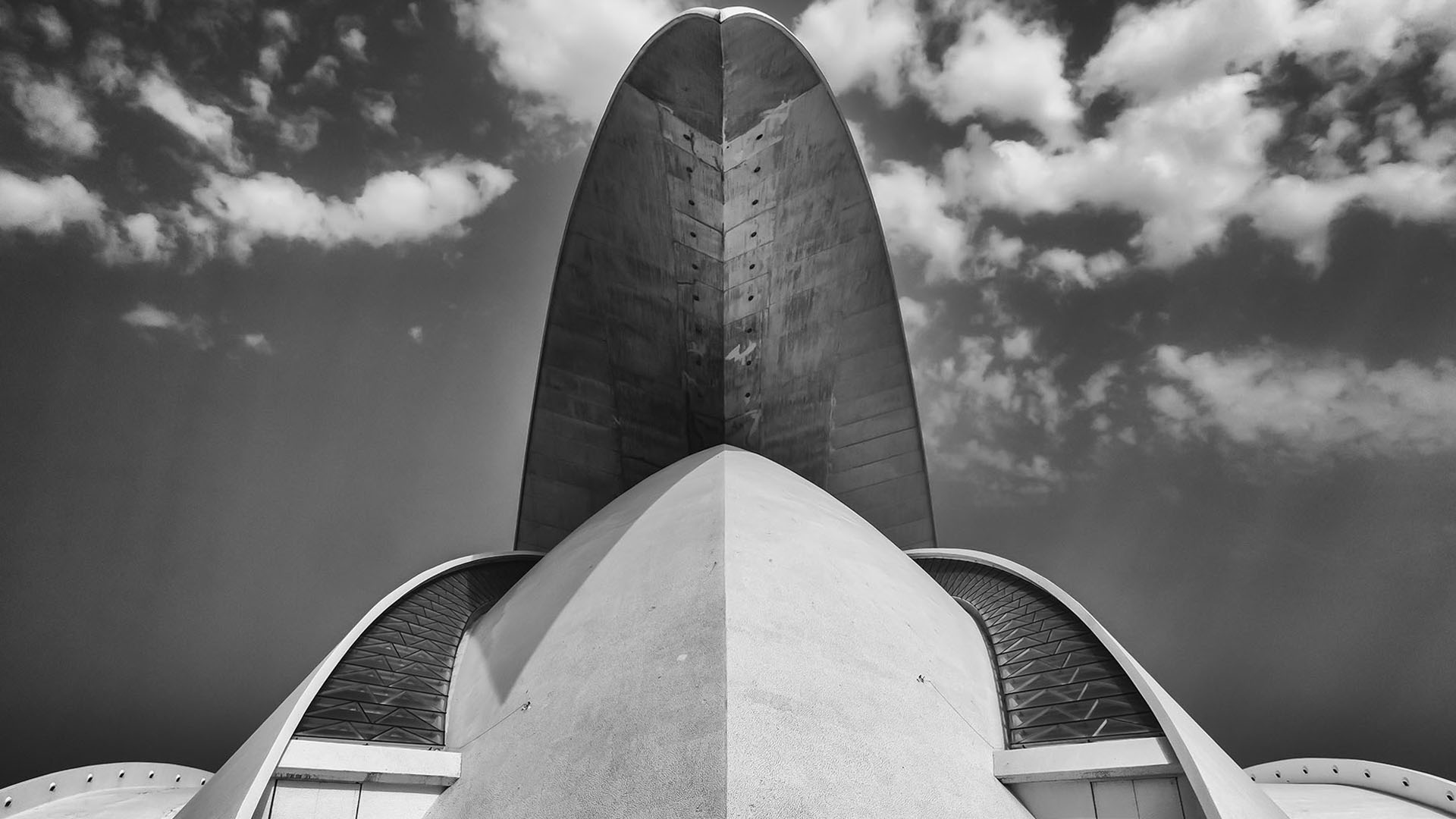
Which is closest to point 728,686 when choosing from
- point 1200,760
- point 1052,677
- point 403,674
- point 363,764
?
point 363,764

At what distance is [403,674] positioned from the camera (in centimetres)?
1095

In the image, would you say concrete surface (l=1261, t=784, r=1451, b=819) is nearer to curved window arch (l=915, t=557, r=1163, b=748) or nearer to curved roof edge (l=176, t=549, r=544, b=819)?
curved window arch (l=915, t=557, r=1163, b=748)

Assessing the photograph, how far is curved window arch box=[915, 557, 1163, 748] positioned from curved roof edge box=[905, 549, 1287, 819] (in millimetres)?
158

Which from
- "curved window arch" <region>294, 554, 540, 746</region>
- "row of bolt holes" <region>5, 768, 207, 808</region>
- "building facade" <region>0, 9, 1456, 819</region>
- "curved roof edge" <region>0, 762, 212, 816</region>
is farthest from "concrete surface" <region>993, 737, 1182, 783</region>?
"curved roof edge" <region>0, 762, 212, 816</region>

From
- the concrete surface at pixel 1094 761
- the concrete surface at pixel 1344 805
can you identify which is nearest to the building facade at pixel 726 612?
the concrete surface at pixel 1094 761

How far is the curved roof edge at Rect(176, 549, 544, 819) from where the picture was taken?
7520mm

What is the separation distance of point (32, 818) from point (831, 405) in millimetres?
18547

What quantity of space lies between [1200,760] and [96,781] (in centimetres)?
2207

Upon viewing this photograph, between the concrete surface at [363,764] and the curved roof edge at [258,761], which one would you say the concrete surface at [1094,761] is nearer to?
the concrete surface at [363,764]

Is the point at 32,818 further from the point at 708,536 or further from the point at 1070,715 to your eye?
the point at 1070,715

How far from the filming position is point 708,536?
9906 millimetres

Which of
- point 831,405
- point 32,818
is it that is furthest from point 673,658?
point 32,818

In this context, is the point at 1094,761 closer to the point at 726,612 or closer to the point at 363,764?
the point at 726,612

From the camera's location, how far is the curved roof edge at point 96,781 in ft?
52.3
